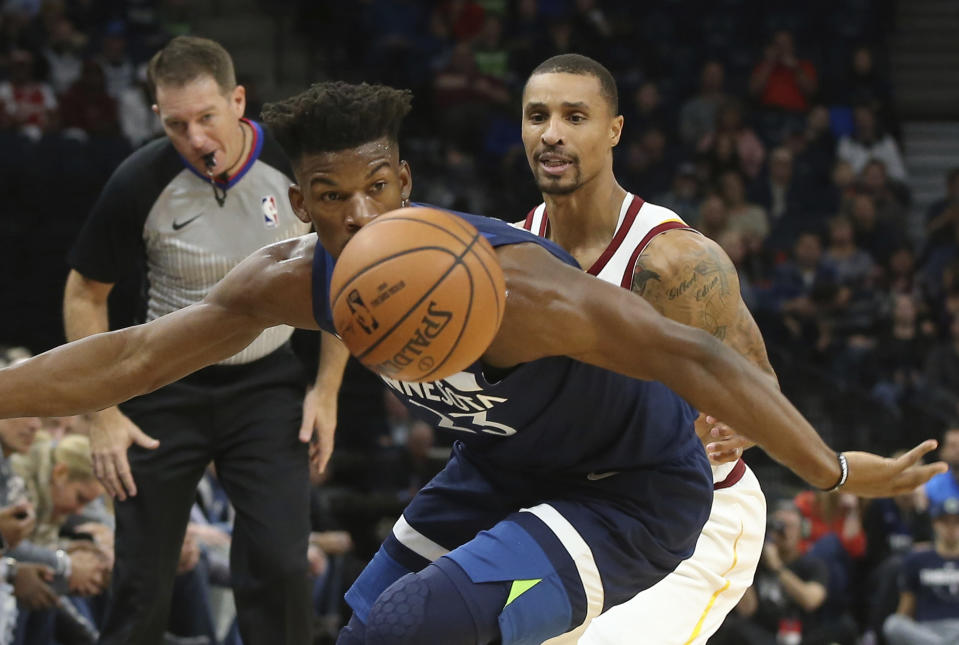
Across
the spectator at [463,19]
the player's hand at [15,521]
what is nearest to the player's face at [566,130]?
the player's hand at [15,521]

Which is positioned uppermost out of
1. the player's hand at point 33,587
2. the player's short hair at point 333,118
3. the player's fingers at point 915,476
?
the player's short hair at point 333,118

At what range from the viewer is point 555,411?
3.46m

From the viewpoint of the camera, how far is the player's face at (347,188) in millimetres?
3332

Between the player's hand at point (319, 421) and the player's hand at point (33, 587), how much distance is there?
171 cm

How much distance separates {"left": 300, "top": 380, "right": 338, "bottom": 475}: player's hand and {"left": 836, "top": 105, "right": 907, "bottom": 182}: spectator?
964 cm

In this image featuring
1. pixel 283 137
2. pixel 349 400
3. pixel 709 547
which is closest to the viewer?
pixel 283 137

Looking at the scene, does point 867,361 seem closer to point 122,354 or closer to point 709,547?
point 709,547

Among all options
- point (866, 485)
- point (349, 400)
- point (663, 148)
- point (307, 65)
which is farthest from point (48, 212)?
point (866, 485)

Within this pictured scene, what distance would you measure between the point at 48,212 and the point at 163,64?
5.91 m

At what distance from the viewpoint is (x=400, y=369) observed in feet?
9.76

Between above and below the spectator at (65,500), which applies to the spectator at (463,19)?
above

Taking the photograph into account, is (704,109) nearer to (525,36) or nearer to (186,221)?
(525,36)

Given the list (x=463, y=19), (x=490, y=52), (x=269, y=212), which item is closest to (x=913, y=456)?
(x=269, y=212)

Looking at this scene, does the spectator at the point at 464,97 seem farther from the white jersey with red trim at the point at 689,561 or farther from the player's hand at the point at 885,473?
the player's hand at the point at 885,473
